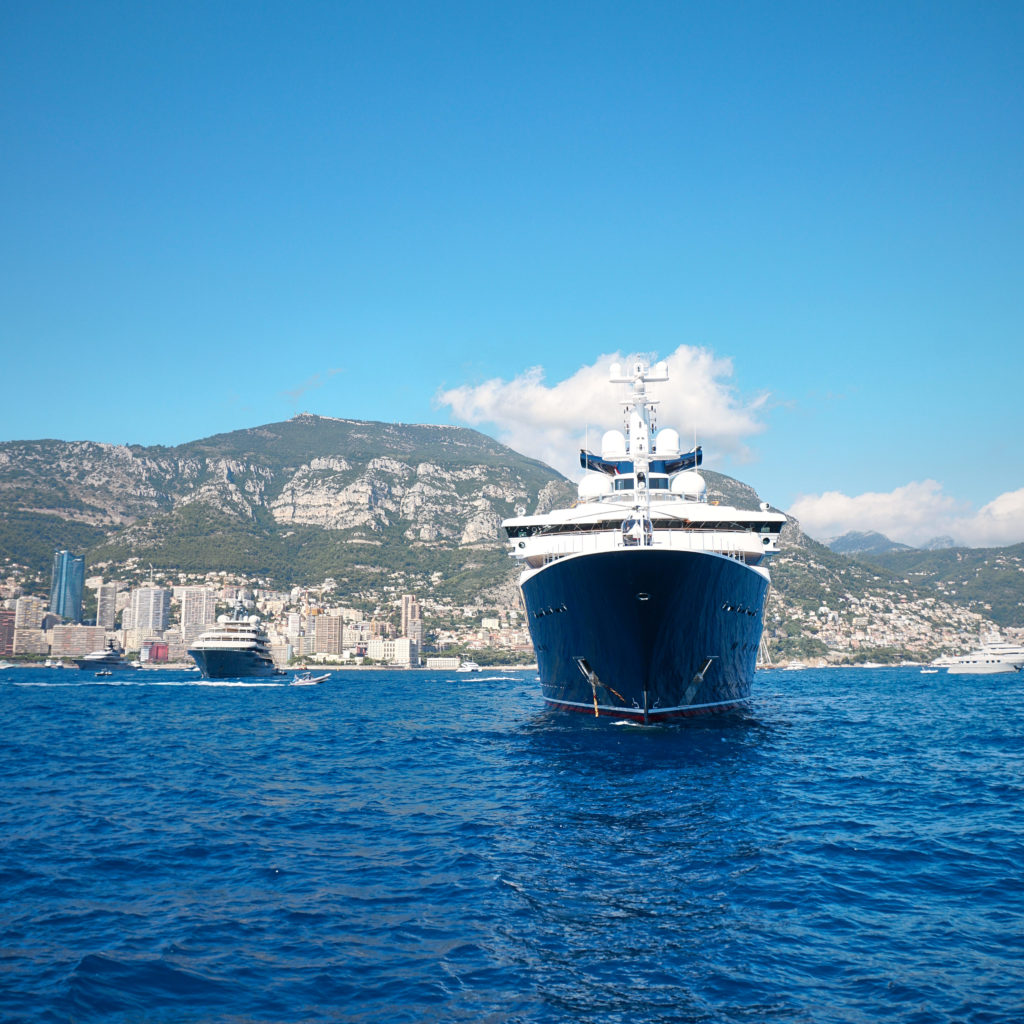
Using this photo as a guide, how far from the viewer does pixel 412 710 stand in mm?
55812

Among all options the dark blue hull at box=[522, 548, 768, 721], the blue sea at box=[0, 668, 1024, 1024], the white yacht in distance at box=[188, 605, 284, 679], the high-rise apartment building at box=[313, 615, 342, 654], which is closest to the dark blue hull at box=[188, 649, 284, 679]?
the white yacht in distance at box=[188, 605, 284, 679]

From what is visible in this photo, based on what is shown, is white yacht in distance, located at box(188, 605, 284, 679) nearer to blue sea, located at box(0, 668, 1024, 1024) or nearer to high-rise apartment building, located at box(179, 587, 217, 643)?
high-rise apartment building, located at box(179, 587, 217, 643)

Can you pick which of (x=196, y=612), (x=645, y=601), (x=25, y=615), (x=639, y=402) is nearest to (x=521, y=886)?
(x=645, y=601)

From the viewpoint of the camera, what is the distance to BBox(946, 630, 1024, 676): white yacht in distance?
123188mm

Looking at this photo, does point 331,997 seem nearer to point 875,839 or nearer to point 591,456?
point 875,839

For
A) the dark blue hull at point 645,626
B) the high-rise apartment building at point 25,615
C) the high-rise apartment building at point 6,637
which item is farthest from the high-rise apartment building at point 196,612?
the dark blue hull at point 645,626

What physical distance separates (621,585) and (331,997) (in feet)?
74.5

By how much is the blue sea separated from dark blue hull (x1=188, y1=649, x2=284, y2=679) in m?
80.5

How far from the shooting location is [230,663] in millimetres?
109000

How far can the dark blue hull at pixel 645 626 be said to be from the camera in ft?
101

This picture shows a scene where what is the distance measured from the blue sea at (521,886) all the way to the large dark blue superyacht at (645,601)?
3.93 m

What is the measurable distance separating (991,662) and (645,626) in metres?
120

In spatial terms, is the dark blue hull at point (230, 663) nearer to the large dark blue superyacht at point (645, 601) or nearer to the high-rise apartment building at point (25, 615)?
the large dark blue superyacht at point (645, 601)

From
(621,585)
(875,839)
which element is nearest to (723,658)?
(621,585)
